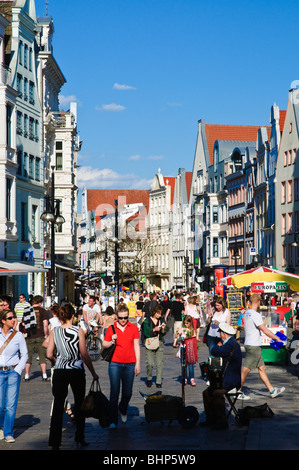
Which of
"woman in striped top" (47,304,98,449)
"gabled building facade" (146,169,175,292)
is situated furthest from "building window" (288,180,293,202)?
"woman in striped top" (47,304,98,449)

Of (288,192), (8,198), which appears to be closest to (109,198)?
(288,192)

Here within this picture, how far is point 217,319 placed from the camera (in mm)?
18812

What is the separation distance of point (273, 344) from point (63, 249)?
130 ft

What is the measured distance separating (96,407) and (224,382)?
2103 mm

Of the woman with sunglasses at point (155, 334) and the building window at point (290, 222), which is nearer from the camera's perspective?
the woman with sunglasses at point (155, 334)

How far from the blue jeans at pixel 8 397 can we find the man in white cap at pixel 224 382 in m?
2.60

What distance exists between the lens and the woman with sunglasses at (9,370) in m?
10.9

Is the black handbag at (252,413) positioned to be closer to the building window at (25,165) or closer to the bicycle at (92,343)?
the bicycle at (92,343)

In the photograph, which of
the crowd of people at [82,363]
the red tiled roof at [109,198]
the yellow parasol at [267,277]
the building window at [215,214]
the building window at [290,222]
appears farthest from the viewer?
the red tiled roof at [109,198]

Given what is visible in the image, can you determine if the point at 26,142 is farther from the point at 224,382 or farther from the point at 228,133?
the point at 228,133

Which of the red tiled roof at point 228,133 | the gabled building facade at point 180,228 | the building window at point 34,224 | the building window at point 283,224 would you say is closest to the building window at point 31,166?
the building window at point 34,224

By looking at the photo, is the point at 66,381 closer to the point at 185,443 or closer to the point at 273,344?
the point at 185,443

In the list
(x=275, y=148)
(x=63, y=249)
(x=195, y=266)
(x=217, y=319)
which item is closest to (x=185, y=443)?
(x=217, y=319)

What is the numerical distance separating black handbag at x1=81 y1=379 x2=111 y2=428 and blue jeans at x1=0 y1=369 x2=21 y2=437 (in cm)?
97
